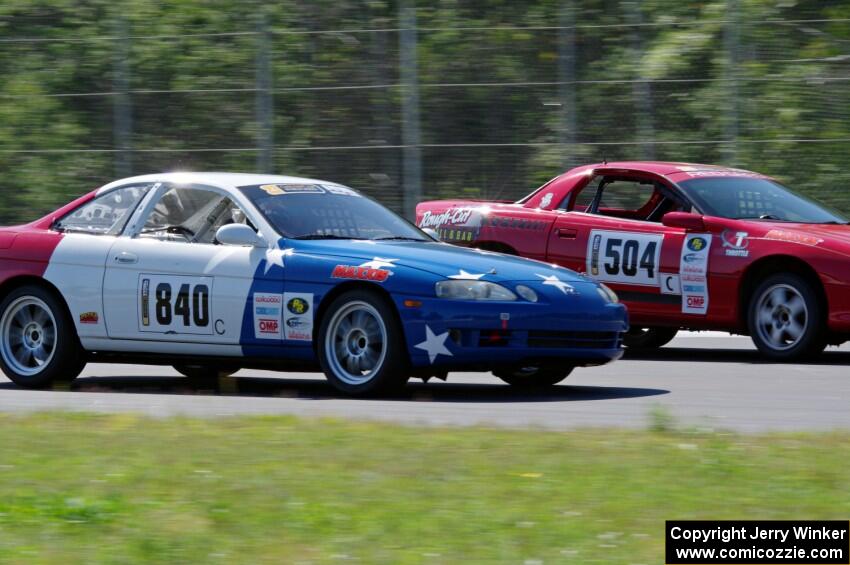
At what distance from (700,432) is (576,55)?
36.0ft

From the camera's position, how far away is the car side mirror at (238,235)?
966 cm

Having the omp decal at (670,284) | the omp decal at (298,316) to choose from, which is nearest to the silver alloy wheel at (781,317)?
the omp decal at (670,284)

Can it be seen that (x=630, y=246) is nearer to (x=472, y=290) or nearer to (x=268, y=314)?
(x=472, y=290)

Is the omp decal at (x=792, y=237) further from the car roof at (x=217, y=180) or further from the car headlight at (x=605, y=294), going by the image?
the car roof at (x=217, y=180)

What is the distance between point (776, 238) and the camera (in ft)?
38.5

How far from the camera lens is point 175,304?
991 centimetres

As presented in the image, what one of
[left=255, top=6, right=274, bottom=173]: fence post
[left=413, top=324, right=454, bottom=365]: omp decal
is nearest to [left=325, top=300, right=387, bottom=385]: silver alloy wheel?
[left=413, top=324, right=454, bottom=365]: omp decal

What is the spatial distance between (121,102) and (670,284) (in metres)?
9.07

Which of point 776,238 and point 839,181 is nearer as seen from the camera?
point 776,238

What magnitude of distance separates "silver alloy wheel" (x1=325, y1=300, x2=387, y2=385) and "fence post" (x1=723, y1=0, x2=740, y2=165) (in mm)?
8680

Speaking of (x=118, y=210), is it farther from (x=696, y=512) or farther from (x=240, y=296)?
(x=696, y=512)

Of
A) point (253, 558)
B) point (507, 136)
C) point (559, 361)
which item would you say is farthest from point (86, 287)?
point (507, 136)

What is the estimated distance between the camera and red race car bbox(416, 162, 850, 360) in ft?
38.2

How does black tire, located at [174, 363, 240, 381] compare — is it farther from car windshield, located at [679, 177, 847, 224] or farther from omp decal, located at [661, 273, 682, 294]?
car windshield, located at [679, 177, 847, 224]
